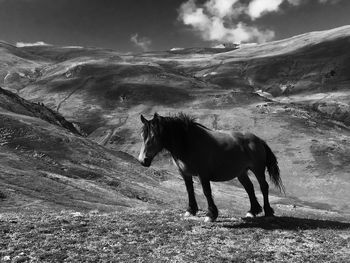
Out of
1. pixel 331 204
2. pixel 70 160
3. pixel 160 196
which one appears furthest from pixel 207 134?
pixel 331 204

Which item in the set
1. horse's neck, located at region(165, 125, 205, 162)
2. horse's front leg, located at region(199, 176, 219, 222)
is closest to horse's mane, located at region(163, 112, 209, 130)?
horse's neck, located at region(165, 125, 205, 162)

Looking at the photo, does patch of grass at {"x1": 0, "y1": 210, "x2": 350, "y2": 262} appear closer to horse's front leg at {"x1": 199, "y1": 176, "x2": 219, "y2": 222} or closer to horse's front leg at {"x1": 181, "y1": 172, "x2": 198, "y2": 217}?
horse's front leg at {"x1": 199, "y1": 176, "x2": 219, "y2": 222}

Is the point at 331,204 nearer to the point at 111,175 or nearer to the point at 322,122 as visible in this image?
the point at 111,175

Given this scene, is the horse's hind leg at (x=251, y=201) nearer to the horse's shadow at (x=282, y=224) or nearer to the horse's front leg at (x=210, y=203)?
the horse's shadow at (x=282, y=224)

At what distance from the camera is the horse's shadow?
18703 mm

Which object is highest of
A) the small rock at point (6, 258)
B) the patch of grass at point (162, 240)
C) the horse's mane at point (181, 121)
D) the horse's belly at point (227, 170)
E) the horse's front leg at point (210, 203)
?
the horse's mane at point (181, 121)

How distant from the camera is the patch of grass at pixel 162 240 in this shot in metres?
14.1

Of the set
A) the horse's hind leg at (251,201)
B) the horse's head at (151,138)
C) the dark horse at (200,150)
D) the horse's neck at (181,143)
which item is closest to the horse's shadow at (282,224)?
the horse's hind leg at (251,201)

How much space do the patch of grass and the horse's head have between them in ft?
9.72

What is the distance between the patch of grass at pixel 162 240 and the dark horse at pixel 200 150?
2.09m

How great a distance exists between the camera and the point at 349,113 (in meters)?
194

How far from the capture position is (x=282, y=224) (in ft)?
64.0

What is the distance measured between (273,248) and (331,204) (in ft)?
280

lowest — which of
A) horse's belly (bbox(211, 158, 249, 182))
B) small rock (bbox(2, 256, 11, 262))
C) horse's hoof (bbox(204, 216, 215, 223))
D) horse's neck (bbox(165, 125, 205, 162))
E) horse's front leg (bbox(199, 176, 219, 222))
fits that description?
small rock (bbox(2, 256, 11, 262))
